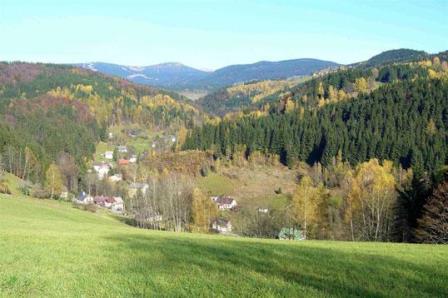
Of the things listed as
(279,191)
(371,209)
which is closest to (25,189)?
(279,191)

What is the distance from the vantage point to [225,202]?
155 m

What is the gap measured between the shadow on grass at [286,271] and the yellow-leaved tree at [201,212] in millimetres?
77411

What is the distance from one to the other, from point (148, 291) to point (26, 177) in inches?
5960

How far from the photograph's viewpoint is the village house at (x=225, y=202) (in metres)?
149

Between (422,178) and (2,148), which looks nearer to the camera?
(422,178)

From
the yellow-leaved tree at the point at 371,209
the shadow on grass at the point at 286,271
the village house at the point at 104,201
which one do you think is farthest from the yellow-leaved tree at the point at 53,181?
the shadow on grass at the point at 286,271

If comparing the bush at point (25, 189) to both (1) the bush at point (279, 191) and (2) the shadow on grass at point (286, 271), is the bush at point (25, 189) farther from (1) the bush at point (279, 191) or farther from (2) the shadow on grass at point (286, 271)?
(2) the shadow on grass at point (286, 271)

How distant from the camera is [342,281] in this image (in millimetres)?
15805

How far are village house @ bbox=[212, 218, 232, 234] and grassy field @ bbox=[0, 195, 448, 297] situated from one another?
3457 inches

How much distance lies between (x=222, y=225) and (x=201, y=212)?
15.4 metres

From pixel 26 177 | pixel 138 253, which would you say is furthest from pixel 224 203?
pixel 138 253

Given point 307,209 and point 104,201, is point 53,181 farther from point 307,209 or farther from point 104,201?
point 307,209

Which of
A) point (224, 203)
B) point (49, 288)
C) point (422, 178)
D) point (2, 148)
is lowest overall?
point (224, 203)

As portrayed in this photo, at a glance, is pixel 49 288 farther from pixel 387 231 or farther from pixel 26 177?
pixel 26 177
